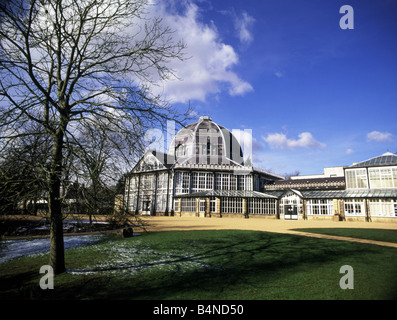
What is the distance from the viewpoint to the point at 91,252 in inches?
386

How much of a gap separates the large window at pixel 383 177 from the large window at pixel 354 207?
3166 millimetres

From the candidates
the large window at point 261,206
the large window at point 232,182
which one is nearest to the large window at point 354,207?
the large window at point 261,206

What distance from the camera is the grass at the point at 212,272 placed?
545cm

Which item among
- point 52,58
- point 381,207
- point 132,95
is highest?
point 52,58

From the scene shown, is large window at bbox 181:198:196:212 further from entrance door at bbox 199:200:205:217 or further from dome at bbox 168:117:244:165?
dome at bbox 168:117:244:165

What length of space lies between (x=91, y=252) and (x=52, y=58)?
7.29 m

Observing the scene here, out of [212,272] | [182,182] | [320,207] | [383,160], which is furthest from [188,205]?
[212,272]

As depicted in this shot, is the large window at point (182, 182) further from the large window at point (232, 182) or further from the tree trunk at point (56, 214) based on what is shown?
the tree trunk at point (56, 214)

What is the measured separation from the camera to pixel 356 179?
30969 millimetres

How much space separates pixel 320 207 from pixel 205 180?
16.1 m

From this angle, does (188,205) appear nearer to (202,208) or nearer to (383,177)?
(202,208)
